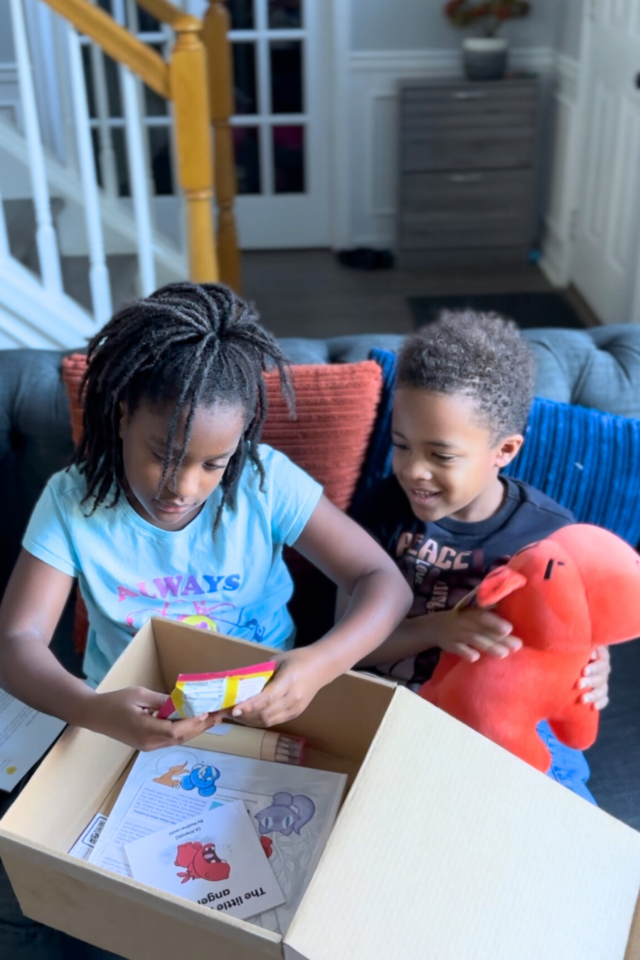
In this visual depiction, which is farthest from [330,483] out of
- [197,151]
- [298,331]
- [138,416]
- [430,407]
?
[298,331]

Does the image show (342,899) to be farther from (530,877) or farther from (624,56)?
(624,56)

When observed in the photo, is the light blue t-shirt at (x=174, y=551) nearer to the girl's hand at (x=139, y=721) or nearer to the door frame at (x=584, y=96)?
the girl's hand at (x=139, y=721)

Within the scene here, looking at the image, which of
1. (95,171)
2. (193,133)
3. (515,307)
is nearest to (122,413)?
(193,133)

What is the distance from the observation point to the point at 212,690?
796 mm

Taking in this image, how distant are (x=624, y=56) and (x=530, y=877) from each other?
3.16 m

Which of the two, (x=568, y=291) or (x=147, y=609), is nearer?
(x=147, y=609)

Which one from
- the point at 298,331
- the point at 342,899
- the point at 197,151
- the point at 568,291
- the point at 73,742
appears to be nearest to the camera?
the point at 342,899

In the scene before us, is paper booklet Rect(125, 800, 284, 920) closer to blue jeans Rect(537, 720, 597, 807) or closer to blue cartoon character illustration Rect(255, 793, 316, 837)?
blue cartoon character illustration Rect(255, 793, 316, 837)

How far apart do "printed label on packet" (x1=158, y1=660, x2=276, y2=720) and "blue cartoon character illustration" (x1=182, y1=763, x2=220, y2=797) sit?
0.17 metres

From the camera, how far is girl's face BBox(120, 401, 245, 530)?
97cm

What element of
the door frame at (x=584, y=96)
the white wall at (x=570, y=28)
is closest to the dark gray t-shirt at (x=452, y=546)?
the door frame at (x=584, y=96)

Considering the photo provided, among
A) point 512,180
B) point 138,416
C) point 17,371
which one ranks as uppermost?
point 138,416

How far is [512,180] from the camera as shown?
Answer: 402 cm

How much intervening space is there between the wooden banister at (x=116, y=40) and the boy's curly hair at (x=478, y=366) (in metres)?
1.25
